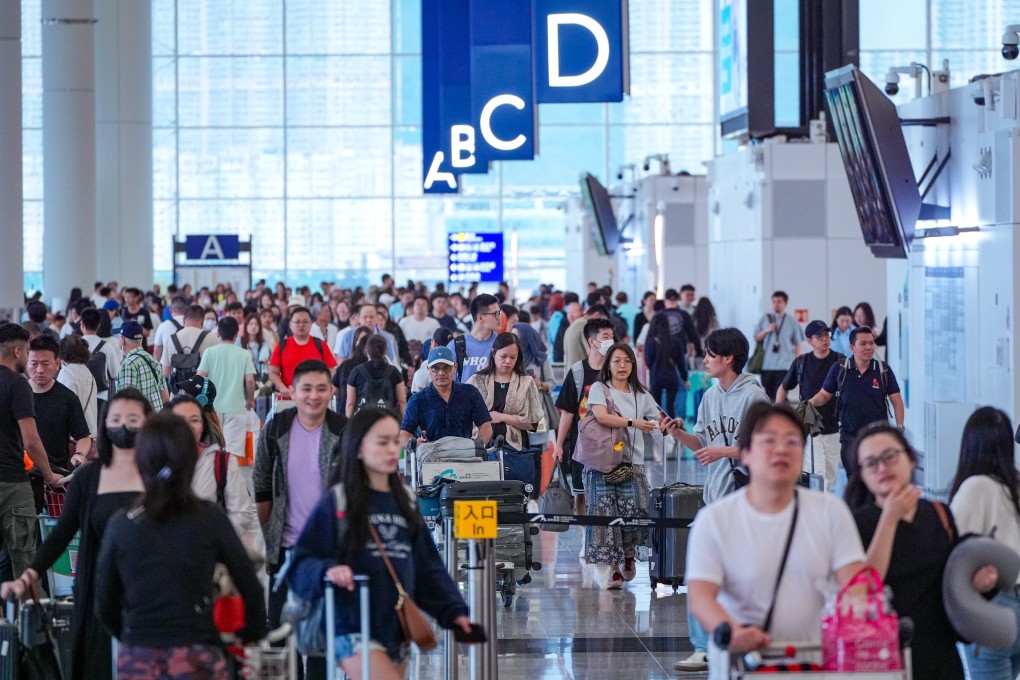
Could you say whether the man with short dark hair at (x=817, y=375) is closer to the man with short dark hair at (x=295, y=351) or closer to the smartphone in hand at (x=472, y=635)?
the man with short dark hair at (x=295, y=351)

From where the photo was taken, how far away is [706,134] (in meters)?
37.9

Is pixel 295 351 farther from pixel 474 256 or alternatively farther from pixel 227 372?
pixel 474 256

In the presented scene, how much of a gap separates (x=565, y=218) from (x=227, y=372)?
26.2m

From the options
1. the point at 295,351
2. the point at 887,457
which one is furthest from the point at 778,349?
the point at 887,457

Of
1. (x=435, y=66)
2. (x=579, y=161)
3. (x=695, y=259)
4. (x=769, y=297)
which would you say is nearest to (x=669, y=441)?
(x=769, y=297)

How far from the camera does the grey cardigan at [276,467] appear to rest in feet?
19.9

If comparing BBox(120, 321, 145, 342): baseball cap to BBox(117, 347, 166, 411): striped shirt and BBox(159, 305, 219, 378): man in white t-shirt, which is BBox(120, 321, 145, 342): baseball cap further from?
BBox(159, 305, 219, 378): man in white t-shirt

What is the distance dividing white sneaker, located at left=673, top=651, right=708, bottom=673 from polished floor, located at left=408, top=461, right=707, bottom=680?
0.16 ft

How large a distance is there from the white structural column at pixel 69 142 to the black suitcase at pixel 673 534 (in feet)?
65.6

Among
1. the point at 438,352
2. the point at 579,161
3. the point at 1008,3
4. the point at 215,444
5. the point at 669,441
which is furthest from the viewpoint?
the point at 579,161

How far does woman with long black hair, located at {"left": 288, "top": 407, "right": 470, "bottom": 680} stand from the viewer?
479cm

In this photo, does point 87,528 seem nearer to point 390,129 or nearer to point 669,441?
point 669,441

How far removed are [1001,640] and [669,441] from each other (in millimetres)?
12390

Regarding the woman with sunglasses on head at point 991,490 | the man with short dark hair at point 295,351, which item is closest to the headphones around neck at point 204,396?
the man with short dark hair at point 295,351
